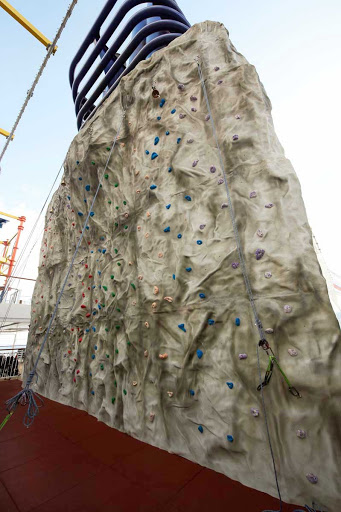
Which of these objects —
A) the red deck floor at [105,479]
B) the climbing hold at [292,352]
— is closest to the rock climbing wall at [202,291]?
the climbing hold at [292,352]

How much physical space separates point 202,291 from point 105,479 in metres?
1.67

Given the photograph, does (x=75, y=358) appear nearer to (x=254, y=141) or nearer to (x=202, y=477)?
(x=202, y=477)

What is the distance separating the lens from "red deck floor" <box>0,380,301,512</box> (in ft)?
5.37

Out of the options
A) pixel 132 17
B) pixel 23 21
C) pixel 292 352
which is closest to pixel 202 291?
pixel 292 352

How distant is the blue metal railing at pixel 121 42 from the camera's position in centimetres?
464

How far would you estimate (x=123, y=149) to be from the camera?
3971mm

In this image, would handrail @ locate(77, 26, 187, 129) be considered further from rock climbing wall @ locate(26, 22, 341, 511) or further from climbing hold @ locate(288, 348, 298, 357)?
climbing hold @ locate(288, 348, 298, 357)

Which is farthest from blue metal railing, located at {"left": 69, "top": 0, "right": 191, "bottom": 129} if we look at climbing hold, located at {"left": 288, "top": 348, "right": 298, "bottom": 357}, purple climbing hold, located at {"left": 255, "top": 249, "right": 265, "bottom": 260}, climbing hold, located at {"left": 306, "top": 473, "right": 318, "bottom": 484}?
climbing hold, located at {"left": 306, "top": 473, "right": 318, "bottom": 484}

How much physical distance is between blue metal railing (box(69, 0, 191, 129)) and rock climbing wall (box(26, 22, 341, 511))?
1051 mm

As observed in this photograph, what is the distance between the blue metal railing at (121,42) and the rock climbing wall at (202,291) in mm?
1051

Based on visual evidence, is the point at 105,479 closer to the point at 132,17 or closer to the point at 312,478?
the point at 312,478

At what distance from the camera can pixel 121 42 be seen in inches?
200

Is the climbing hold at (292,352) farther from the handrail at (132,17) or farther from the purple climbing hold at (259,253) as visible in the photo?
the handrail at (132,17)

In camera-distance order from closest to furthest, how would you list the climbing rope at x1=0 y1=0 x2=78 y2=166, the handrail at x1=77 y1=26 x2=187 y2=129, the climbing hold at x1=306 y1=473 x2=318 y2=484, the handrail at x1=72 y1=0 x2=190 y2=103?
the climbing hold at x1=306 y1=473 x2=318 y2=484 < the climbing rope at x1=0 y1=0 x2=78 y2=166 < the handrail at x1=77 y1=26 x2=187 y2=129 < the handrail at x1=72 y1=0 x2=190 y2=103
